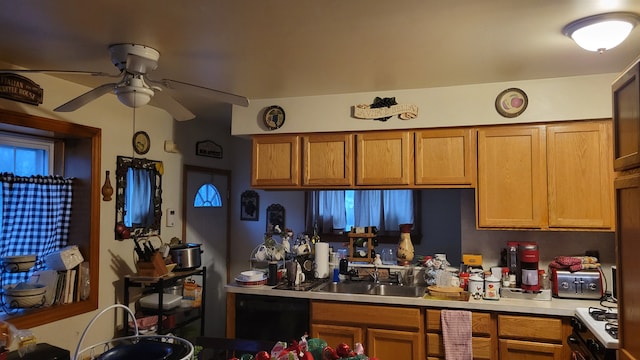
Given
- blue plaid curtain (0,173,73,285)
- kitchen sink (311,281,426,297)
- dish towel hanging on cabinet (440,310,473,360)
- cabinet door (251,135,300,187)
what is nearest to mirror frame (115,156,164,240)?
blue plaid curtain (0,173,73,285)

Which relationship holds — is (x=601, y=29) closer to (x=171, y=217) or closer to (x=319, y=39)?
(x=319, y=39)

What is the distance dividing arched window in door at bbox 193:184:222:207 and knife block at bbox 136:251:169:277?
3.58 ft

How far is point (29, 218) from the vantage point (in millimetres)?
2939

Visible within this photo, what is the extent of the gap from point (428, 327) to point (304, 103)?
6.08ft

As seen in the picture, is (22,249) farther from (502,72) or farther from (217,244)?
(502,72)

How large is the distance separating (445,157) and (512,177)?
464 mm

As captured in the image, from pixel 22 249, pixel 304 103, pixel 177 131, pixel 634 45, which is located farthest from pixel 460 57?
pixel 22 249

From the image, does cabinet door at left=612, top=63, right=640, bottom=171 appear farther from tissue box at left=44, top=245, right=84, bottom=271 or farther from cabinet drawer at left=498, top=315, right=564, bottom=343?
tissue box at left=44, top=245, right=84, bottom=271

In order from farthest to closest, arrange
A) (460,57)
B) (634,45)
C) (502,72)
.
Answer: (502,72), (460,57), (634,45)

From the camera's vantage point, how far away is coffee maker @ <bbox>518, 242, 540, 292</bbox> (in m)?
2.95

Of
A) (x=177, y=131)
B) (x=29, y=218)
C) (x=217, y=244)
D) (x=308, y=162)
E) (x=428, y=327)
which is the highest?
(x=177, y=131)

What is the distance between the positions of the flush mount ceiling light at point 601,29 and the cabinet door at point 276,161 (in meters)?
2.00

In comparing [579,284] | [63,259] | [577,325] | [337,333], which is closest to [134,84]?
[63,259]

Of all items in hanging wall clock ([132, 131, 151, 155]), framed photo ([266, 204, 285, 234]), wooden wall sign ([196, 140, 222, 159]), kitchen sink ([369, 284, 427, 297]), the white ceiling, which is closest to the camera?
the white ceiling
